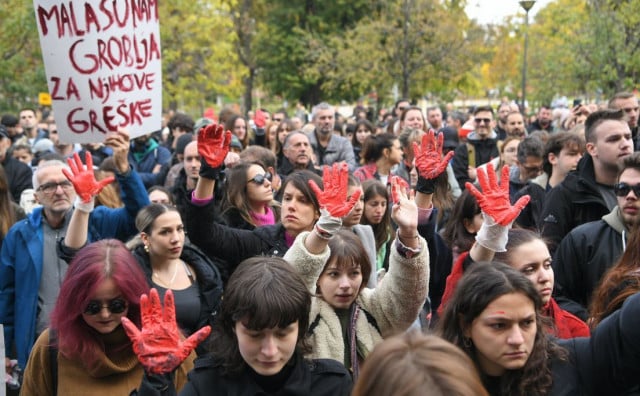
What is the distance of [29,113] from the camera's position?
15984 mm

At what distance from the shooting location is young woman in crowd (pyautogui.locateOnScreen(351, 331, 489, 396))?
1.94 meters

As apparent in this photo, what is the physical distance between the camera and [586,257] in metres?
4.78

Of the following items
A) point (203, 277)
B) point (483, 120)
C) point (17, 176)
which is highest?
point (483, 120)

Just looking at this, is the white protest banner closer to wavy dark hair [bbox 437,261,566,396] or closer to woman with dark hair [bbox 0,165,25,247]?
woman with dark hair [bbox 0,165,25,247]

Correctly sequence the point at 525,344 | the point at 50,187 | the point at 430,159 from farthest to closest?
the point at 50,187
the point at 430,159
the point at 525,344

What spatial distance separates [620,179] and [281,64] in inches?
1361

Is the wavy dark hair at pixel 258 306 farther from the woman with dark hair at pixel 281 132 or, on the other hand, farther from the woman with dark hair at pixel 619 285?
the woman with dark hair at pixel 281 132

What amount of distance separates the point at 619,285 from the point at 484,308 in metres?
1.10

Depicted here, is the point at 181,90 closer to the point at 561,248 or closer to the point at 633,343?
the point at 561,248

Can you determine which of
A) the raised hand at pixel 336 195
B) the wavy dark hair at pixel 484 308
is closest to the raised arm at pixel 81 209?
the raised hand at pixel 336 195

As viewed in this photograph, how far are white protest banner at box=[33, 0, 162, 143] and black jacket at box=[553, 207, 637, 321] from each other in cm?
305

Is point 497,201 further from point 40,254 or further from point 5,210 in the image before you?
point 5,210

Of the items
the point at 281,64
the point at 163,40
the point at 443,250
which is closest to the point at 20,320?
the point at 443,250

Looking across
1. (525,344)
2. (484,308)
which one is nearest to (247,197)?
(484,308)
